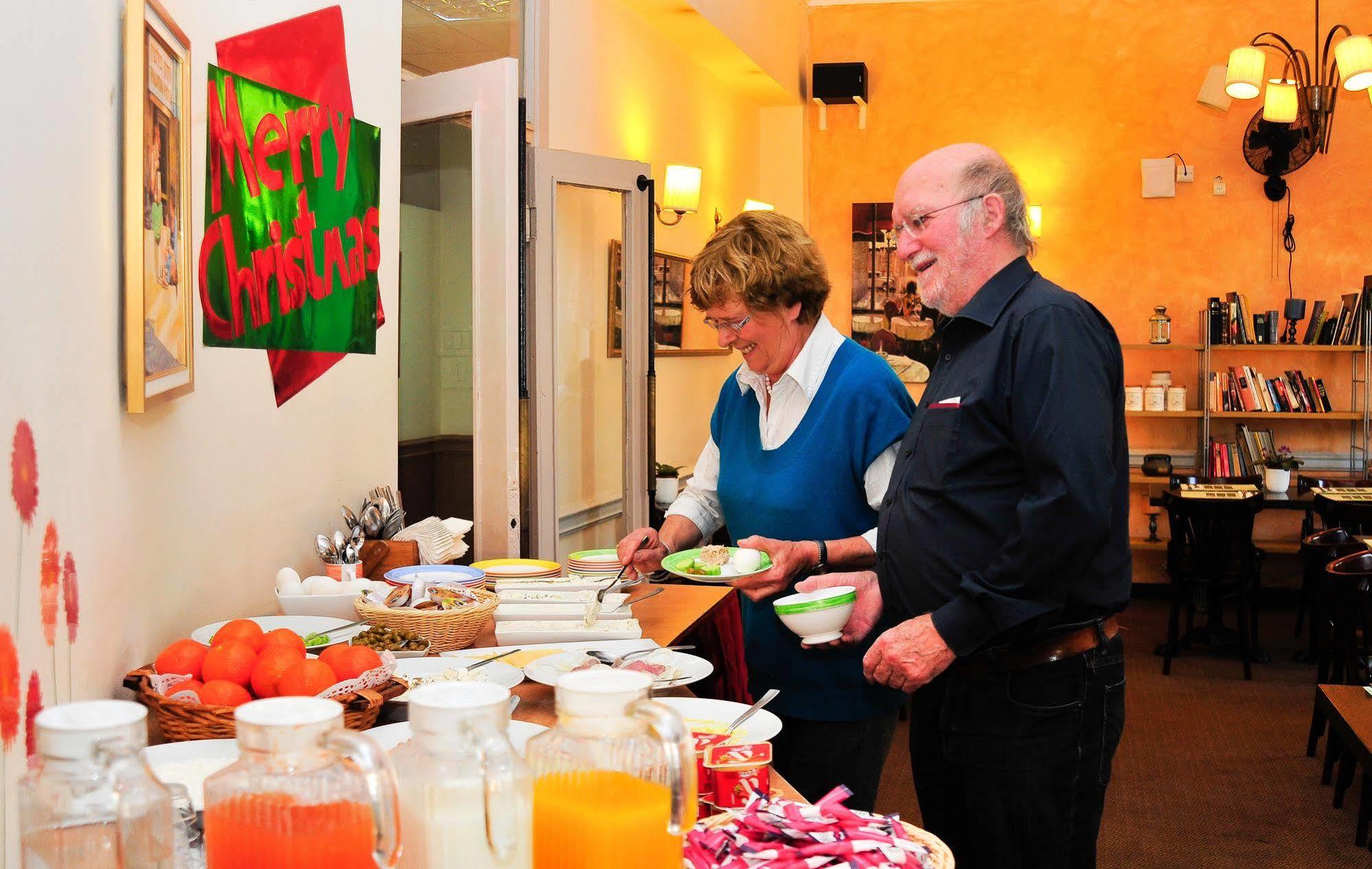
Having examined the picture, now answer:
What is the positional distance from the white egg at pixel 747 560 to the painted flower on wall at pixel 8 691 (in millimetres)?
1297

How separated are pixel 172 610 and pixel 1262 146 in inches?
310

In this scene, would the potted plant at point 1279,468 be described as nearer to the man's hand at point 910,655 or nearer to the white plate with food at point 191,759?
the man's hand at point 910,655

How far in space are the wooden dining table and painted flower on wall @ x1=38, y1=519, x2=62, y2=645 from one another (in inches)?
25.1

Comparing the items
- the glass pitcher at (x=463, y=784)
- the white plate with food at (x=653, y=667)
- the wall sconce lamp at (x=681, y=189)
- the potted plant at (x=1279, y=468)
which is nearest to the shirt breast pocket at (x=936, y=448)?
the white plate with food at (x=653, y=667)

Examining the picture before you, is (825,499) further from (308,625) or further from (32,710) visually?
(32,710)

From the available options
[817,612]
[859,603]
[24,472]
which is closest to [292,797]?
[24,472]

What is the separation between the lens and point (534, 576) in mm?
2883

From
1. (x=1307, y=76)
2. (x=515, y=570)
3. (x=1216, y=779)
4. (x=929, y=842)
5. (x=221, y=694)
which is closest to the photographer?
(x=929, y=842)

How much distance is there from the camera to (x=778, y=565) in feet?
7.64

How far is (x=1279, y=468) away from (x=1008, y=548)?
584 cm

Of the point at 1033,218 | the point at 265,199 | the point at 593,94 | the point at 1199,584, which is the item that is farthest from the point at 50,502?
the point at 1033,218

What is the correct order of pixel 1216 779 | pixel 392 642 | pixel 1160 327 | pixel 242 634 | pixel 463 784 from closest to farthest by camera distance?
pixel 463 784 < pixel 242 634 < pixel 392 642 < pixel 1216 779 < pixel 1160 327

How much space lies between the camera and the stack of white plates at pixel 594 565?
2.87m

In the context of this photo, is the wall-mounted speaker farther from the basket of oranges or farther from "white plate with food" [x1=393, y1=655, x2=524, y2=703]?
the basket of oranges
